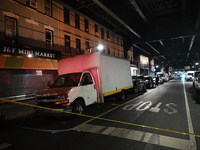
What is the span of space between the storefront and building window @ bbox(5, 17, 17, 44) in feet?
3.19

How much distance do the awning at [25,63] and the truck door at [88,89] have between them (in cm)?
628

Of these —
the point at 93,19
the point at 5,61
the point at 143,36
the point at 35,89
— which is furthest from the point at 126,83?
the point at 143,36

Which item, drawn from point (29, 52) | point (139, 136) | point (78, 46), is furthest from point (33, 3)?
point (139, 136)

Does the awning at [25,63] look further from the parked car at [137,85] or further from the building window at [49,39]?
the parked car at [137,85]

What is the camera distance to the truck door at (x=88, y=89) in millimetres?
6466

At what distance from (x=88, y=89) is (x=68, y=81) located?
106cm

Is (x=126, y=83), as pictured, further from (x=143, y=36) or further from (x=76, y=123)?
(x=143, y=36)

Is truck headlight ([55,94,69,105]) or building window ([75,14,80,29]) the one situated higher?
building window ([75,14,80,29])

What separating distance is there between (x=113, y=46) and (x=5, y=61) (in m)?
18.6

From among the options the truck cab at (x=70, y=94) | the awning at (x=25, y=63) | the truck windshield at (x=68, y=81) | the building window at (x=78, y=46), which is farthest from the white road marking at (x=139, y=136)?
the building window at (x=78, y=46)

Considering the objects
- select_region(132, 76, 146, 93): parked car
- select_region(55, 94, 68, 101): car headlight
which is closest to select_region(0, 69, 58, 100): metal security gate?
select_region(55, 94, 68, 101): car headlight

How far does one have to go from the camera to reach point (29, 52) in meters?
11.0

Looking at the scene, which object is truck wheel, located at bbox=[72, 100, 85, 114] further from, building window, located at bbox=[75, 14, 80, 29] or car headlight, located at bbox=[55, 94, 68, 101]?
Answer: building window, located at bbox=[75, 14, 80, 29]

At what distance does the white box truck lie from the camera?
5473 mm
